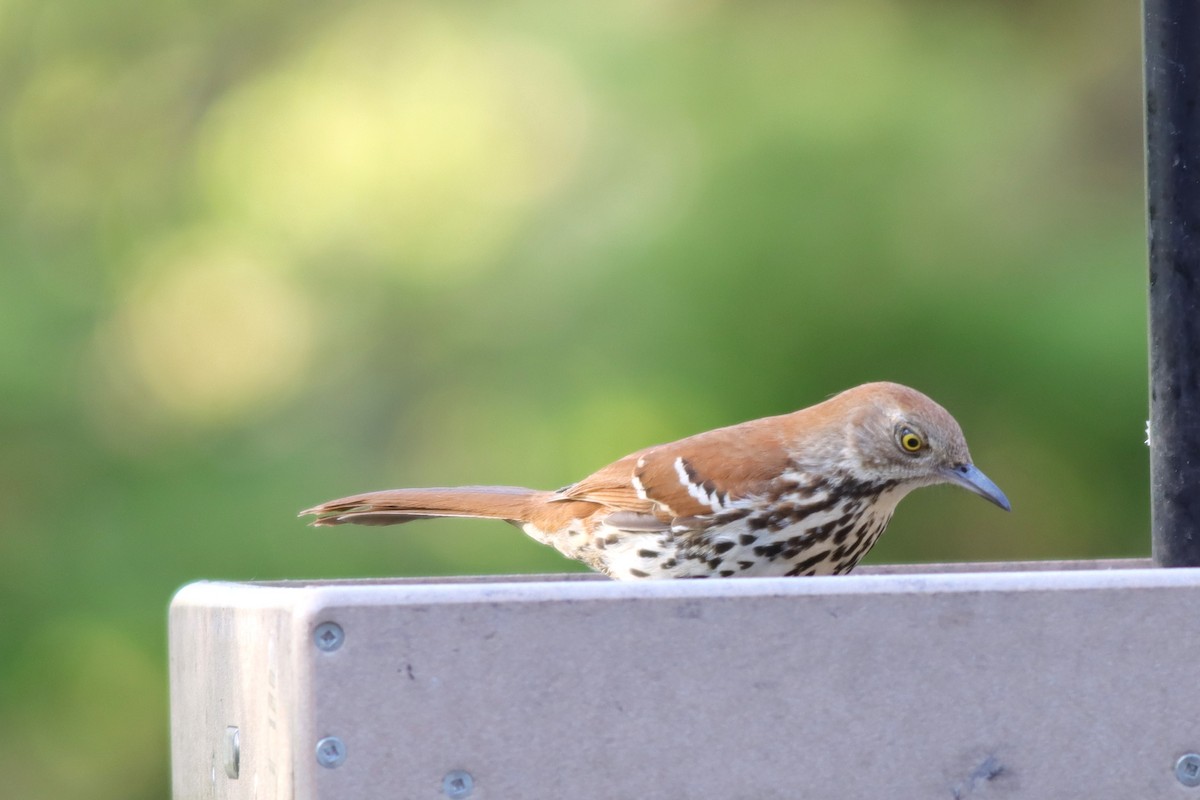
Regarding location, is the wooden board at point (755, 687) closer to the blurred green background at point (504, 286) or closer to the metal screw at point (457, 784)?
the metal screw at point (457, 784)

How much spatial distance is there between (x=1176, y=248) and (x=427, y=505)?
1.50m

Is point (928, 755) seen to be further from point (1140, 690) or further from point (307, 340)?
point (307, 340)

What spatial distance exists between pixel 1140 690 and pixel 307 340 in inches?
170

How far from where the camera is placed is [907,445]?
9.33 ft

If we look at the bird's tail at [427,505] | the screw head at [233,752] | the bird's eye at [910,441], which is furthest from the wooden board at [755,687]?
the bird's tail at [427,505]

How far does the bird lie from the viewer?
8.84ft

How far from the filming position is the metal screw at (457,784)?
1.52 metres

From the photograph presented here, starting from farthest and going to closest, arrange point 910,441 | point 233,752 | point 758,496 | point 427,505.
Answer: point 427,505
point 910,441
point 758,496
point 233,752

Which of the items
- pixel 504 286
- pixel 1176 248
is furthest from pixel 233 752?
pixel 504 286

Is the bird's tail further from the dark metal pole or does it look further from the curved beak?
the dark metal pole

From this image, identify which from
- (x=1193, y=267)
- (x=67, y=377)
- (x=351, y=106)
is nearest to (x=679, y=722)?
(x=1193, y=267)

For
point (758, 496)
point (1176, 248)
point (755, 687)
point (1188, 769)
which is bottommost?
point (1188, 769)

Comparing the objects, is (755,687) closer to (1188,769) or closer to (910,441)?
(1188,769)

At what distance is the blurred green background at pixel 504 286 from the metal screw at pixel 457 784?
10.8 ft
